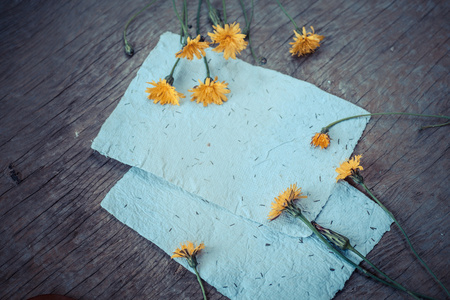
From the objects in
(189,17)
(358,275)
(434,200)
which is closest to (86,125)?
(189,17)

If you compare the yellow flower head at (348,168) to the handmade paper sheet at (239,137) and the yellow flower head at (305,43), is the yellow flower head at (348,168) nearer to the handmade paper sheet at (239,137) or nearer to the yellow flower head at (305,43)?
the handmade paper sheet at (239,137)

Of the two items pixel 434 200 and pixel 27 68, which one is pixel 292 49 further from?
pixel 27 68

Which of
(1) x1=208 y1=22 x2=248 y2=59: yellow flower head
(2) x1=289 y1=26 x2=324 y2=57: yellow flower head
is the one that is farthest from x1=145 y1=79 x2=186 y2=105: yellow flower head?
(2) x1=289 y1=26 x2=324 y2=57: yellow flower head

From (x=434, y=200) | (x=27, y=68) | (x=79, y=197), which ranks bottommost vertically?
(x=79, y=197)

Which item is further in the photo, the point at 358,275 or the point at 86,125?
the point at 86,125

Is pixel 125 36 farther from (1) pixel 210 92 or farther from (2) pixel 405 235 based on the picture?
(2) pixel 405 235

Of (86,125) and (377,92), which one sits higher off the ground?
(377,92)
